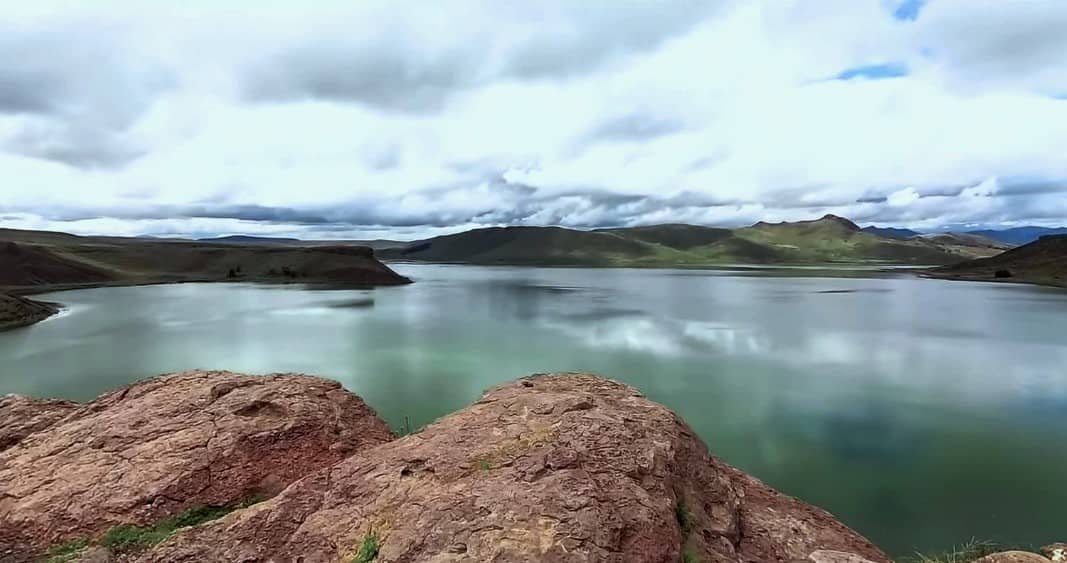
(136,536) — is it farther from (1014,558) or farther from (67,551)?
(1014,558)

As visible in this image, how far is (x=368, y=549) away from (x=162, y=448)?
13.0ft

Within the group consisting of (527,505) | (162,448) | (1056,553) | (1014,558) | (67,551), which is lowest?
(1056,553)

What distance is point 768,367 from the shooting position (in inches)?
1314

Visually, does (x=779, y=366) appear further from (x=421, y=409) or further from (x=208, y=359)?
(x=208, y=359)

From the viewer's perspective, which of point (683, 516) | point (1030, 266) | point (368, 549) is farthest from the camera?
point (1030, 266)

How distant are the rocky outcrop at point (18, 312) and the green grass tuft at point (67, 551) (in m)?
56.3

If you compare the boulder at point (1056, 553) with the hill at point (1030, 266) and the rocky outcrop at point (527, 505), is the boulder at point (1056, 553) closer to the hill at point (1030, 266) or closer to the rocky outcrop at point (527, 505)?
the rocky outcrop at point (527, 505)

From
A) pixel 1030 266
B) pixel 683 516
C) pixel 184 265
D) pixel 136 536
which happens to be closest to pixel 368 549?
pixel 136 536

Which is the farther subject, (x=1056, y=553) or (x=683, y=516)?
(x=1056, y=553)

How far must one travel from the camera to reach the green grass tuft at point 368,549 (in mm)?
5926

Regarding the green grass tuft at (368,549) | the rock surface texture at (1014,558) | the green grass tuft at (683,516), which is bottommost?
the rock surface texture at (1014,558)

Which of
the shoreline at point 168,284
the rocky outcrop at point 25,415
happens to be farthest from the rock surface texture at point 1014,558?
the shoreline at point 168,284

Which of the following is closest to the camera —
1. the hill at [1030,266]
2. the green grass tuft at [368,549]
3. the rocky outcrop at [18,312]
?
the green grass tuft at [368,549]

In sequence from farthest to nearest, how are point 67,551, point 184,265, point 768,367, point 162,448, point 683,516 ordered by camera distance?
point 184,265 < point 768,367 < point 162,448 < point 683,516 < point 67,551
